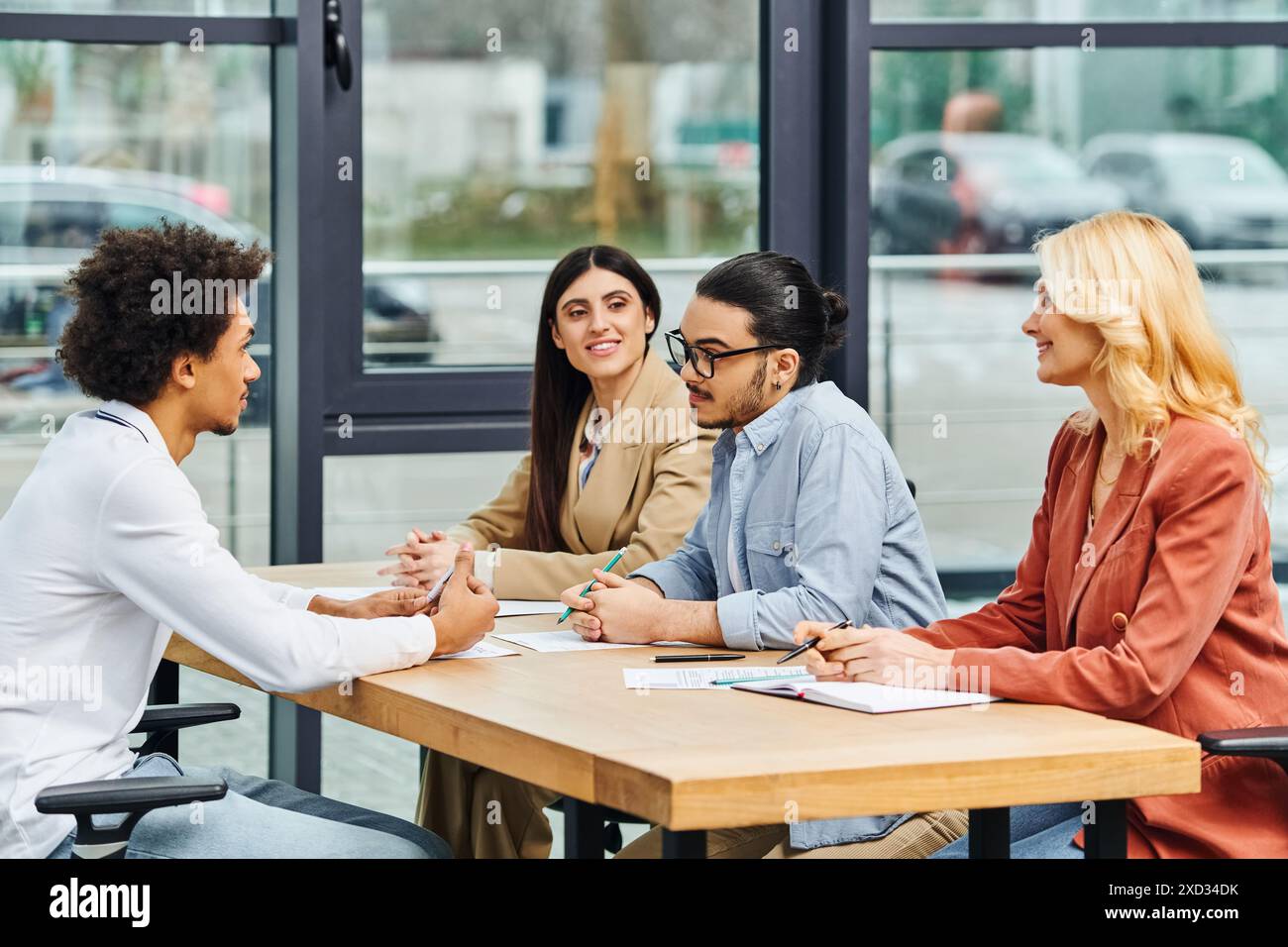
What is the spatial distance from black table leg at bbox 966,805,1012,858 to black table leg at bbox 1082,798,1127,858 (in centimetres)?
10

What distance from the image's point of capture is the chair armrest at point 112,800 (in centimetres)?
Answer: 188

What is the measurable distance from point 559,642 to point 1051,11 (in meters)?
2.36

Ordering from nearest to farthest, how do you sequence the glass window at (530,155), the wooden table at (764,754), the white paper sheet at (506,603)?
the wooden table at (764,754)
the white paper sheet at (506,603)
the glass window at (530,155)

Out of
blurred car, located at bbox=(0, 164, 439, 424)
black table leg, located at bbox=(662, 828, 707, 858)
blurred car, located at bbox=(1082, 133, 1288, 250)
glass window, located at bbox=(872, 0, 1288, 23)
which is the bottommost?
black table leg, located at bbox=(662, 828, 707, 858)

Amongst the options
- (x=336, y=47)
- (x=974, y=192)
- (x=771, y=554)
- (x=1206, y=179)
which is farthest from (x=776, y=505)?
(x=1206, y=179)

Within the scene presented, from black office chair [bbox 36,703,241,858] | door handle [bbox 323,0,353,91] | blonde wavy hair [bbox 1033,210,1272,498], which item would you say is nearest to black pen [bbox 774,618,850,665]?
blonde wavy hair [bbox 1033,210,1272,498]

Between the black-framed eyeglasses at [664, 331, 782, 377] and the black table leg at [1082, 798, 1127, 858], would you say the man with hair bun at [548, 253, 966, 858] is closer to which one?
the black-framed eyeglasses at [664, 331, 782, 377]

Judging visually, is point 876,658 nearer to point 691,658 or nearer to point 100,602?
point 691,658

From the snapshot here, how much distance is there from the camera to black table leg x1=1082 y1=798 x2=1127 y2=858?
73.8 inches

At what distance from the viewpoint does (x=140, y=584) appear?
2068mm

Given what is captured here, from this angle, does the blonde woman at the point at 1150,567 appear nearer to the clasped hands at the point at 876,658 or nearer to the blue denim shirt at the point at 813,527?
the clasped hands at the point at 876,658

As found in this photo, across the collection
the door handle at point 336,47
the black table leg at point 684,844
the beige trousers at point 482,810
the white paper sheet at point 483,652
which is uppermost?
the door handle at point 336,47

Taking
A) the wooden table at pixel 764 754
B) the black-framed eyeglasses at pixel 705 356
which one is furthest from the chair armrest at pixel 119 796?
the black-framed eyeglasses at pixel 705 356

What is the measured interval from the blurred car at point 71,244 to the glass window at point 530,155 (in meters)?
0.02
